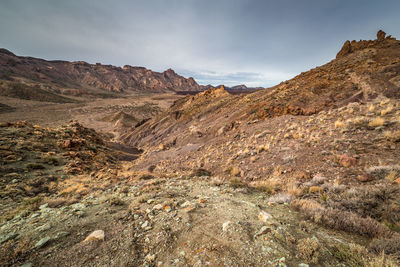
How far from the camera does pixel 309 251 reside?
2.64 m

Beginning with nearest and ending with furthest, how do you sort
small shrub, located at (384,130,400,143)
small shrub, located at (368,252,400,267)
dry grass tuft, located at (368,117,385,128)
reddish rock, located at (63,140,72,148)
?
small shrub, located at (368,252,400,267) < small shrub, located at (384,130,400,143) < dry grass tuft, located at (368,117,385,128) < reddish rock, located at (63,140,72,148)

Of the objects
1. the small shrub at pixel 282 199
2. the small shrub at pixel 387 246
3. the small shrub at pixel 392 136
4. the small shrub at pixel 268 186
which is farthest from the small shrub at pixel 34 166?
the small shrub at pixel 392 136

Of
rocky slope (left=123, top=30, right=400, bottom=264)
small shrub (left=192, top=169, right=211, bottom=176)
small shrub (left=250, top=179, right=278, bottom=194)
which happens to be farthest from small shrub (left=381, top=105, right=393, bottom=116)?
small shrub (left=192, top=169, right=211, bottom=176)

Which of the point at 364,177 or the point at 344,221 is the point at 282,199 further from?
the point at 364,177

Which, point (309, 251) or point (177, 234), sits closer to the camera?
point (309, 251)

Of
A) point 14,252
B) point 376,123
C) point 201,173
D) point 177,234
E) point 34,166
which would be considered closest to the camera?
point 14,252

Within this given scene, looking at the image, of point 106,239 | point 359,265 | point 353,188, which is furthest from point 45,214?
point 353,188

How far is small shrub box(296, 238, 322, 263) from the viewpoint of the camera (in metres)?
2.59

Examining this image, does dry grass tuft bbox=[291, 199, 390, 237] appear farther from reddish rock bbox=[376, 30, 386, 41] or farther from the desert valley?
→ reddish rock bbox=[376, 30, 386, 41]

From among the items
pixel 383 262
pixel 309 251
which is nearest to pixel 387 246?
pixel 383 262

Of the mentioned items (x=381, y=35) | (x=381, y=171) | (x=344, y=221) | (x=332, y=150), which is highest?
(x=381, y=35)

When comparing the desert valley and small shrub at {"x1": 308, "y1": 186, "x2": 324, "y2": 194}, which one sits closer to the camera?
the desert valley

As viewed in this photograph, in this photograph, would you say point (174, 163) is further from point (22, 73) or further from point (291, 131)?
point (22, 73)

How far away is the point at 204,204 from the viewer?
4.68 metres
